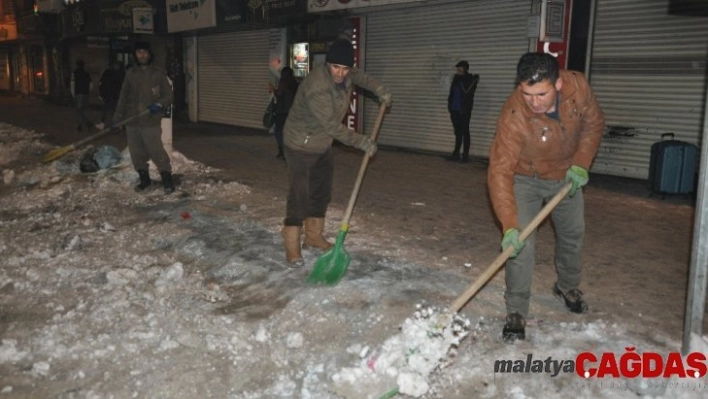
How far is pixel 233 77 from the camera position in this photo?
64.9 ft

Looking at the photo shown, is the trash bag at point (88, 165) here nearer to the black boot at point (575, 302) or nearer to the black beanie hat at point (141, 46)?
the black beanie hat at point (141, 46)

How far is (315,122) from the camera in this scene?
4.88 metres

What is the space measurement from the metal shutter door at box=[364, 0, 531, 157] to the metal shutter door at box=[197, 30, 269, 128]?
16.5 feet

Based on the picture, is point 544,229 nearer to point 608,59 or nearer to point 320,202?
point 320,202

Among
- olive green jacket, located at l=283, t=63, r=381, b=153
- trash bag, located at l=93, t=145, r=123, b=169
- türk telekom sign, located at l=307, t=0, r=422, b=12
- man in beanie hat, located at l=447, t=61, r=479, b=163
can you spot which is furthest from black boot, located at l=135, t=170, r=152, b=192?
türk telekom sign, located at l=307, t=0, r=422, b=12

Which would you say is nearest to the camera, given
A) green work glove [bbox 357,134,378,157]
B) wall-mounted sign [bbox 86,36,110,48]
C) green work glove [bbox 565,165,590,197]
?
green work glove [bbox 565,165,590,197]

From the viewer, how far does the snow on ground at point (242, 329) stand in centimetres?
344

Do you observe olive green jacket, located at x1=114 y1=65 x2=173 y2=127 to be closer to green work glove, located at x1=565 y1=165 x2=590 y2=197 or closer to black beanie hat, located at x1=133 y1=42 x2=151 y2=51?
black beanie hat, located at x1=133 y1=42 x2=151 y2=51

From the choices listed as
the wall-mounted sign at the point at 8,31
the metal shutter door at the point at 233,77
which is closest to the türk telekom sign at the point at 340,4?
the metal shutter door at the point at 233,77

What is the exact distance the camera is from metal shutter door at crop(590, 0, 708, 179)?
9.05 metres

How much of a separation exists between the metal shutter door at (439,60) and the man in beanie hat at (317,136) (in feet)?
23.9

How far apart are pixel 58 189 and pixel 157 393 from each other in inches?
230

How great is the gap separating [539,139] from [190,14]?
18083mm

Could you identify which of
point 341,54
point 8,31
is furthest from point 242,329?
point 8,31
